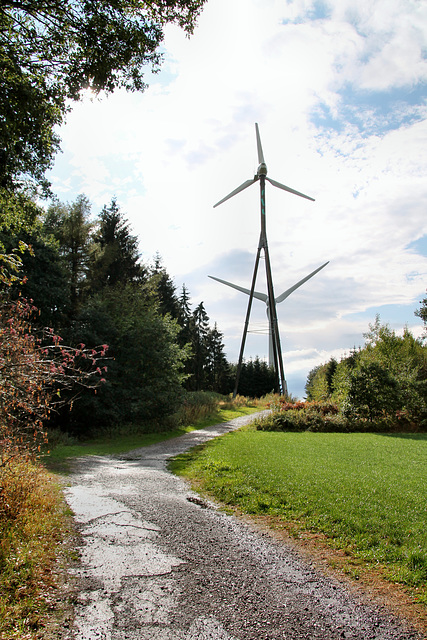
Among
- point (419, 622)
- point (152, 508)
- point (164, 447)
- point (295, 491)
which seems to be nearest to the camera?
point (419, 622)

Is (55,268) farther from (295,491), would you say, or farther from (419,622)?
(419,622)

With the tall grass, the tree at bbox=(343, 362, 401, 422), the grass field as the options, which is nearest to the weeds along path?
the tall grass

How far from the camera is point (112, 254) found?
30.3 metres

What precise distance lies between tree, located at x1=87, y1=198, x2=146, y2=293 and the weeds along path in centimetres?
2432

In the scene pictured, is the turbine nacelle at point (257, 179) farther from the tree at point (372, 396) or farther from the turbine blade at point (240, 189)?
the tree at point (372, 396)

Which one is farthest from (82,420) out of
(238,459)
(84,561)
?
(84,561)

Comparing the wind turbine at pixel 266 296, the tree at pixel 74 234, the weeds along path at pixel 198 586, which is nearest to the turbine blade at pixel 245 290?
the wind turbine at pixel 266 296

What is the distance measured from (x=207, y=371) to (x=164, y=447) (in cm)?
4185

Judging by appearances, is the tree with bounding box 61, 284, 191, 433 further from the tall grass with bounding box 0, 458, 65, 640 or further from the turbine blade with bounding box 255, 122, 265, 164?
the turbine blade with bounding box 255, 122, 265, 164

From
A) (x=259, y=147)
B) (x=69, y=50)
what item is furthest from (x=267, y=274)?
(x=69, y=50)

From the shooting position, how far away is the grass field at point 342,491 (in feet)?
15.3

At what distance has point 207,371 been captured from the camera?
55812 millimetres

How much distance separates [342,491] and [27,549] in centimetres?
508

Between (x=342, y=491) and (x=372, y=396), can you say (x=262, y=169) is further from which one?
(x=342, y=491)
